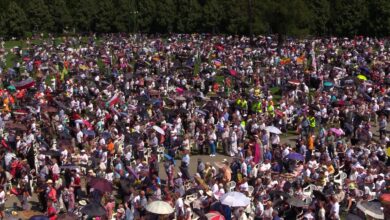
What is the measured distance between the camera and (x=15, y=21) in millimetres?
73375

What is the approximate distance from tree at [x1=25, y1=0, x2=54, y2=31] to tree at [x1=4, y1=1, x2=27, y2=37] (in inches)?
167

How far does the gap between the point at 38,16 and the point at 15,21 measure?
592cm

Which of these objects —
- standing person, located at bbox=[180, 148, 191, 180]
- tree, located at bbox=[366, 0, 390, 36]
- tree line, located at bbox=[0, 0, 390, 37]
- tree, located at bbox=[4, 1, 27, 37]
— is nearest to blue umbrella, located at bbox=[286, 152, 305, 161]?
standing person, located at bbox=[180, 148, 191, 180]

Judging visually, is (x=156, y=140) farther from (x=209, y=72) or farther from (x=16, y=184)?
(x=209, y=72)

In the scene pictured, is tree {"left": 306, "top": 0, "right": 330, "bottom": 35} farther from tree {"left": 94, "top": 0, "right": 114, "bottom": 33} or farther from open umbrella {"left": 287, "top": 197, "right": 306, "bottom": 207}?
open umbrella {"left": 287, "top": 197, "right": 306, "bottom": 207}

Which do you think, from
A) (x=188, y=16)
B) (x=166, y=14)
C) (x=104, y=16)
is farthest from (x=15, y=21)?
(x=188, y=16)

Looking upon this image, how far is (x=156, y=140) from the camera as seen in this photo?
23.8m

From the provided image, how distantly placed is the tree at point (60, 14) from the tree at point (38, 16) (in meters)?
1.13

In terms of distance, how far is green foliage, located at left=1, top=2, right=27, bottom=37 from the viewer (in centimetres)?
7325

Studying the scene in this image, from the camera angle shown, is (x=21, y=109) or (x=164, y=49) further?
(x=164, y=49)

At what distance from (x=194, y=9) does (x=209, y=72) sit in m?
40.8

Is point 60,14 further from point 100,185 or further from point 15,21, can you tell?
point 100,185

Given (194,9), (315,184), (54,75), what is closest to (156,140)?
(315,184)

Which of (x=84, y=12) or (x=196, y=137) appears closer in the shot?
(x=196, y=137)
